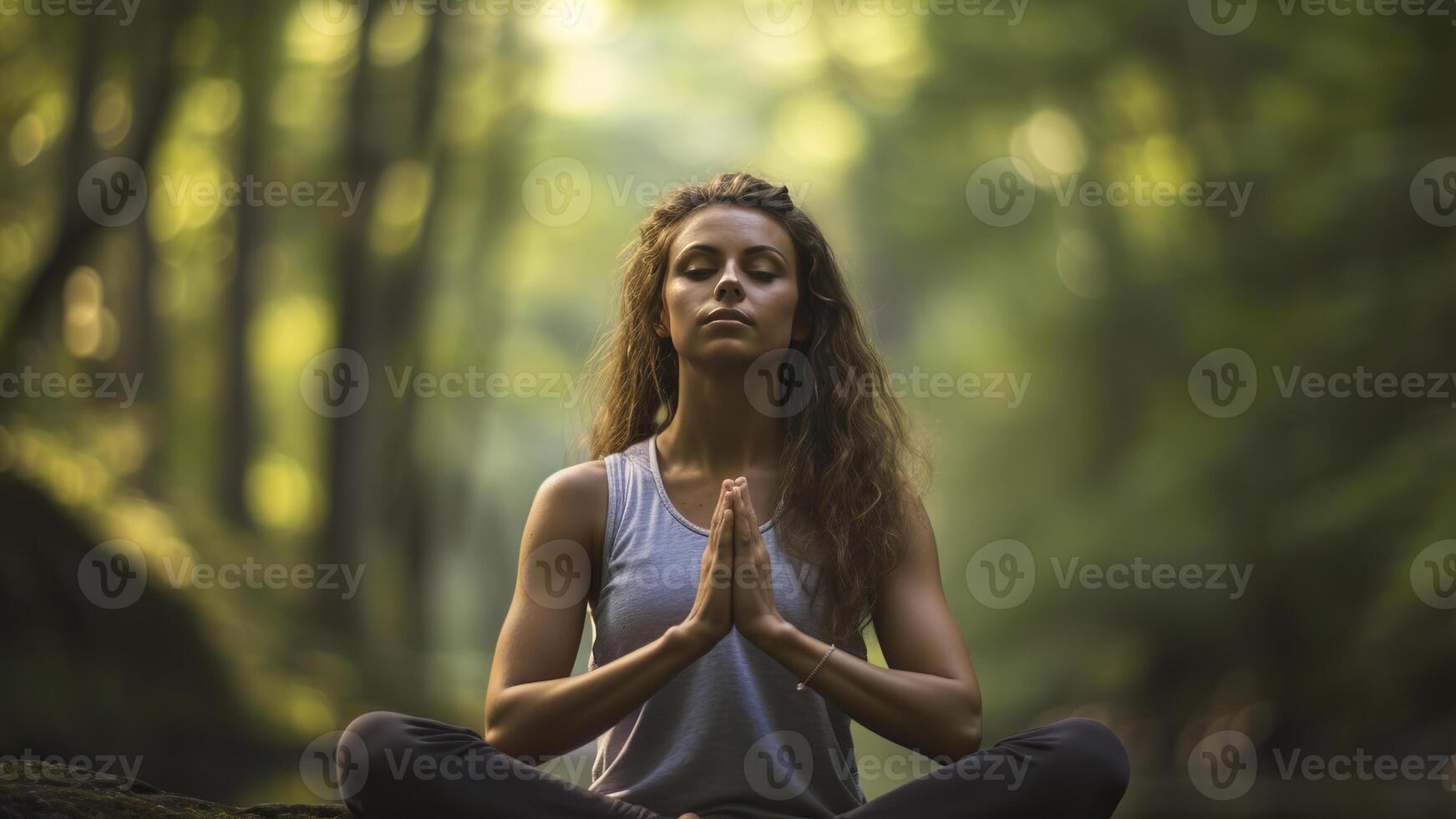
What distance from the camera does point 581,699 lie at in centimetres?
155

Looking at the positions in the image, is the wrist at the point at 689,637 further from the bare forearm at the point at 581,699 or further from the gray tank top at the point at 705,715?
the gray tank top at the point at 705,715

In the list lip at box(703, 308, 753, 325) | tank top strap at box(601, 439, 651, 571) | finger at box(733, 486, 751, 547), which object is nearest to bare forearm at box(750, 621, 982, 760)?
finger at box(733, 486, 751, 547)

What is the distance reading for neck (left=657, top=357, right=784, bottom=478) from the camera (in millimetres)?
1849

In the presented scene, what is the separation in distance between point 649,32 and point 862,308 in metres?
2.67

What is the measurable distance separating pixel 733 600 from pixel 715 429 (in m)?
0.37

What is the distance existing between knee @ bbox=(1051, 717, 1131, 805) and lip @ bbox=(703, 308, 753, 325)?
665 mm

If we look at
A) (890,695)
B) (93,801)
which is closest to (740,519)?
(890,695)

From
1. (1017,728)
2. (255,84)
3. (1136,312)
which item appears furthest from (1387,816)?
(255,84)

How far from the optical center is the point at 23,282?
3.51m

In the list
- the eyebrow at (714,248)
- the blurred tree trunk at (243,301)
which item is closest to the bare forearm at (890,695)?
the eyebrow at (714,248)

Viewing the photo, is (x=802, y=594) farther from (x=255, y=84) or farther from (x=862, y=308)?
(x=255, y=84)

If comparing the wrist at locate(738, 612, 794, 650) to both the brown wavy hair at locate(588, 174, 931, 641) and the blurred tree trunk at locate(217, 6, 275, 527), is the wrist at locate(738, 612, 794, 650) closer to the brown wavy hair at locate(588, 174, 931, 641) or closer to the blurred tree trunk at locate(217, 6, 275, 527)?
the brown wavy hair at locate(588, 174, 931, 641)

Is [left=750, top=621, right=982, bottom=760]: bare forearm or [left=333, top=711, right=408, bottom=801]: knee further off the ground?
[left=750, top=621, right=982, bottom=760]: bare forearm

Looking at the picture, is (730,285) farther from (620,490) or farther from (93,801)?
(93,801)
